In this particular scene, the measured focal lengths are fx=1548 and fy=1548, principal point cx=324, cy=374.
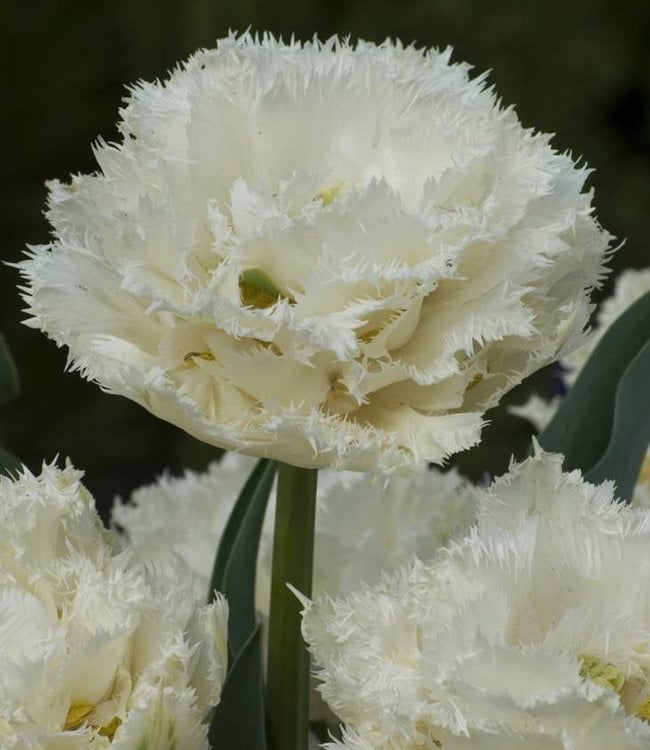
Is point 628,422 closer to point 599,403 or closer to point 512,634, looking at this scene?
point 599,403

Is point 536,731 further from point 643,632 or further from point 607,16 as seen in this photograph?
point 607,16

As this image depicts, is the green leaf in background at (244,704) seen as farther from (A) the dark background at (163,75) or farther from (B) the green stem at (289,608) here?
(A) the dark background at (163,75)

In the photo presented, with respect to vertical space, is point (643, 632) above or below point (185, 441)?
below

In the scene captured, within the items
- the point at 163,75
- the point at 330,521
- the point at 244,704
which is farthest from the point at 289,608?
the point at 163,75

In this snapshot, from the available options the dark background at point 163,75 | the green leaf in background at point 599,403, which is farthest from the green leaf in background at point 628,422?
the dark background at point 163,75

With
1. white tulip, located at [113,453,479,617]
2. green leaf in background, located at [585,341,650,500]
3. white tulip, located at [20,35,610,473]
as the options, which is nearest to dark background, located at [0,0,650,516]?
white tulip, located at [113,453,479,617]

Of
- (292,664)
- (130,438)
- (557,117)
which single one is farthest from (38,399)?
(292,664)
